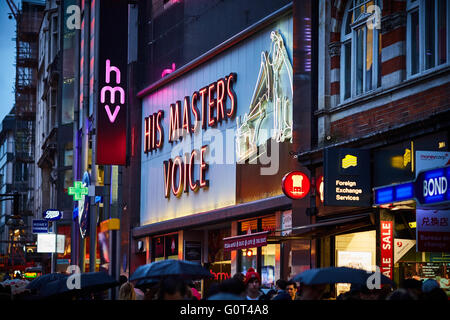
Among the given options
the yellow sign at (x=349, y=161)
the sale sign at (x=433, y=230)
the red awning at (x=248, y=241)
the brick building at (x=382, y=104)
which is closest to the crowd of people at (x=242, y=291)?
the sale sign at (x=433, y=230)

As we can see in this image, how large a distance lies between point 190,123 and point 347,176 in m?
14.0

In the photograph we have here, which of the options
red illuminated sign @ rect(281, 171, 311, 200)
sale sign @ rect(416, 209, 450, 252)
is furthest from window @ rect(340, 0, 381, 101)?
sale sign @ rect(416, 209, 450, 252)

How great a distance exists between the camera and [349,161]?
68.6 ft

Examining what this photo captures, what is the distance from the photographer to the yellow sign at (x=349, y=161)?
68.5 ft

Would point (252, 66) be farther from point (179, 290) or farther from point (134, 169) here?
point (179, 290)

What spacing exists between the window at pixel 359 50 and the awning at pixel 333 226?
3132 millimetres

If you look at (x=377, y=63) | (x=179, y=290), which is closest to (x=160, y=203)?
(x=377, y=63)

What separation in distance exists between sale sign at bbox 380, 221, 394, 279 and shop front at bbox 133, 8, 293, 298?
485 centimetres

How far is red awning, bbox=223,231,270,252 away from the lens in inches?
Answer: 909

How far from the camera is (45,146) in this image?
6775cm

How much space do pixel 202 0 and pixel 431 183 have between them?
20735 millimetres

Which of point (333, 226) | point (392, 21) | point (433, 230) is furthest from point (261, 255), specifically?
point (433, 230)

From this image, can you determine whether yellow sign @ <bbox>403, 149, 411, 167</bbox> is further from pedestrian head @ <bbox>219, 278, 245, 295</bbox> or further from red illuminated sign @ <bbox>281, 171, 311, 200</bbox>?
pedestrian head @ <bbox>219, 278, 245, 295</bbox>

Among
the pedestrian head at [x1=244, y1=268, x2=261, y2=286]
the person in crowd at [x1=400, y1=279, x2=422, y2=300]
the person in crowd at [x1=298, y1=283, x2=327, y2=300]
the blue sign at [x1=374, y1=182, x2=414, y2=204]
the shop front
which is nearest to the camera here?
the person in crowd at [x1=400, y1=279, x2=422, y2=300]
